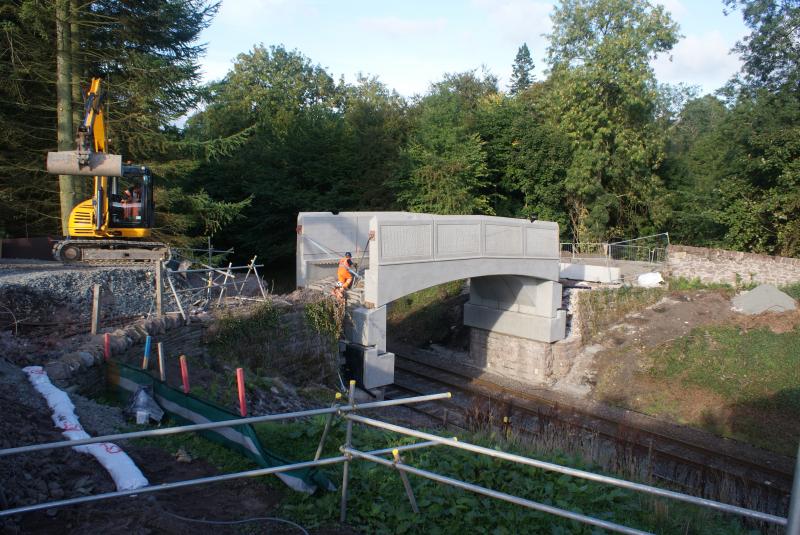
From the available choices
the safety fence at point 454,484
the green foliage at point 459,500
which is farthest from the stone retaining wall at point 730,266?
the safety fence at point 454,484

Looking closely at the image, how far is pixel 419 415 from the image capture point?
14.9 m

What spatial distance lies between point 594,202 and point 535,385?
1533 cm

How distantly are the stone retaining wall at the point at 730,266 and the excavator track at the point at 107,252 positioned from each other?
17912 mm

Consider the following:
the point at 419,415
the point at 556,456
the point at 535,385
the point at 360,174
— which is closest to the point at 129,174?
the point at 419,415

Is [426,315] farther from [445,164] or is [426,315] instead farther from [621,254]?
[621,254]

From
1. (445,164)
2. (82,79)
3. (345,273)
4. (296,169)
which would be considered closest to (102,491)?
(345,273)

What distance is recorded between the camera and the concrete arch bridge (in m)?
14.8

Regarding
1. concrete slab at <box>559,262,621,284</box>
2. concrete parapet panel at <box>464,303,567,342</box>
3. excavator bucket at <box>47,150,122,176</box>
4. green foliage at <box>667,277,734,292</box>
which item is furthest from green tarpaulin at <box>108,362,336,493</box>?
green foliage at <box>667,277,734,292</box>

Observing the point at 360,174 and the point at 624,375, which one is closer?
the point at 624,375

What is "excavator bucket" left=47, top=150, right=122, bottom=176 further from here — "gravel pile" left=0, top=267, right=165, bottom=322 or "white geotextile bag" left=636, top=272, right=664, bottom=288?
"white geotextile bag" left=636, top=272, right=664, bottom=288

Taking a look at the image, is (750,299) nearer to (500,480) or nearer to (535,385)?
(535,385)

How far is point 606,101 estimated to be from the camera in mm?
29984

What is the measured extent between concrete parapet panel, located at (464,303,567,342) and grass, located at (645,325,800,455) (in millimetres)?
3066

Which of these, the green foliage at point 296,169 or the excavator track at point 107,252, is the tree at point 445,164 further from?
the excavator track at point 107,252
